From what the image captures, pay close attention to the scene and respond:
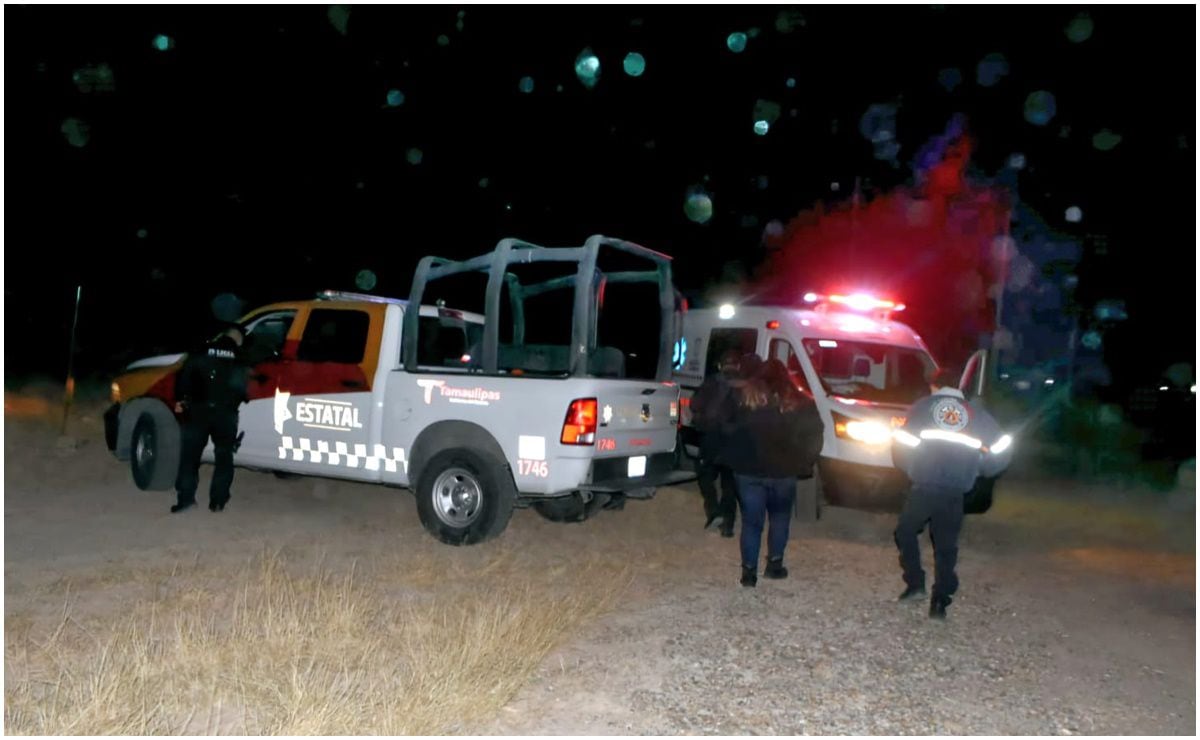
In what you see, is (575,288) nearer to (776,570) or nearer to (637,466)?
(637,466)

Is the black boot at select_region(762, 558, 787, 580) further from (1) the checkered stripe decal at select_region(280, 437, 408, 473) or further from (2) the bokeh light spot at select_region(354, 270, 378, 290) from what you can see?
(2) the bokeh light spot at select_region(354, 270, 378, 290)

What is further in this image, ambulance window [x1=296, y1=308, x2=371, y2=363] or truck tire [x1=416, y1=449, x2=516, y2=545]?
ambulance window [x1=296, y1=308, x2=371, y2=363]

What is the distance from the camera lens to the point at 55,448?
11516mm

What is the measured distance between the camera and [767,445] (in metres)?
6.47

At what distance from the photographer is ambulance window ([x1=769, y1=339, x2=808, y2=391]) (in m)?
8.71

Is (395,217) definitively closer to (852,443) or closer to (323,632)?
(852,443)

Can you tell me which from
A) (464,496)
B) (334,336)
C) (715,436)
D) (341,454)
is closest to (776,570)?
(715,436)

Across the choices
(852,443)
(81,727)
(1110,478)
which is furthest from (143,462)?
(1110,478)

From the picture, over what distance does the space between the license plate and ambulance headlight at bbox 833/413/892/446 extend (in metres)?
1.89

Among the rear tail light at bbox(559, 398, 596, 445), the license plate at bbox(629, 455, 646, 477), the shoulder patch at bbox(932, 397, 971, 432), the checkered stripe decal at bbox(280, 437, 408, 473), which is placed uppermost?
the shoulder patch at bbox(932, 397, 971, 432)

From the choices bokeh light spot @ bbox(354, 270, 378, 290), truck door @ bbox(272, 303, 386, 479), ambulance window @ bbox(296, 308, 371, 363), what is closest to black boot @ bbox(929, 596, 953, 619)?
truck door @ bbox(272, 303, 386, 479)

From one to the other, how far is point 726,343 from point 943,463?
3671mm

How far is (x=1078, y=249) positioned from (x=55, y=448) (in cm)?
3440

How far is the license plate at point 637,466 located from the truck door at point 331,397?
2.00 m
